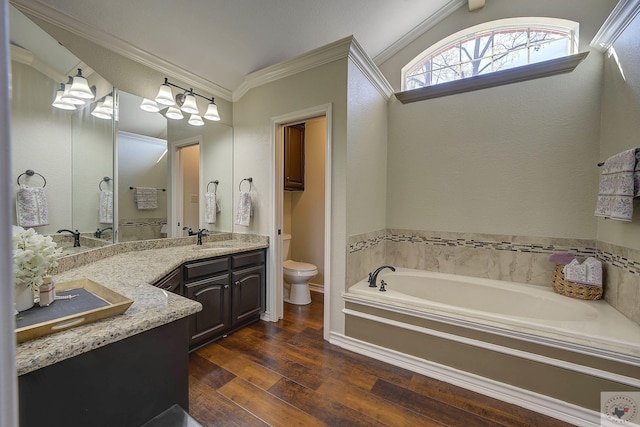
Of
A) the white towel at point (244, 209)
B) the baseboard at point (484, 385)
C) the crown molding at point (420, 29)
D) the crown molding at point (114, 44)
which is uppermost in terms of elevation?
the crown molding at point (420, 29)

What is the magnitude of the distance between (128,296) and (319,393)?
1.30 meters

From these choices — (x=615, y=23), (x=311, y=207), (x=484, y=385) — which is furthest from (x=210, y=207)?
(x=615, y=23)

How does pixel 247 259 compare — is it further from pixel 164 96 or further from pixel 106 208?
pixel 164 96

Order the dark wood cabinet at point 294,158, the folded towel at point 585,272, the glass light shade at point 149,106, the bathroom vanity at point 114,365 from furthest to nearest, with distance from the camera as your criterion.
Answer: the dark wood cabinet at point 294,158, the glass light shade at point 149,106, the folded towel at point 585,272, the bathroom vanity at point 114,365

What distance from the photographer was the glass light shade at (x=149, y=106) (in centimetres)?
231

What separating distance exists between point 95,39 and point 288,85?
1.51m

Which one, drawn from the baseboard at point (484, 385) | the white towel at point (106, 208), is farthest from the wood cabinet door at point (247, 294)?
the white towel at point (106, 208)

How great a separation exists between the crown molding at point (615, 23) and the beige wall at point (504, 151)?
11 cm

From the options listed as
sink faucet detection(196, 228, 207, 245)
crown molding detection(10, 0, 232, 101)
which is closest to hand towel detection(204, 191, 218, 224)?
sink faucet detection(196, 228, 207, 245)

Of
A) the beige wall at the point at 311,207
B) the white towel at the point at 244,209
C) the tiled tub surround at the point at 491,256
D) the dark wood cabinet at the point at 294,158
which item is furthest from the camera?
→ the beige wall at the point at 311,207

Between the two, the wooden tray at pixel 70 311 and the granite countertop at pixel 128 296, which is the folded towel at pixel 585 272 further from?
the wooden tray at pixel 70 311

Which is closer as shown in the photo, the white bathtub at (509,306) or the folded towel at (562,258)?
the white bathtub at (509,306)

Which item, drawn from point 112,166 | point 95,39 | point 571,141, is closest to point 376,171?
point 571,141

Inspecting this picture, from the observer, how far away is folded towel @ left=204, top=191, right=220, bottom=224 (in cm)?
292
